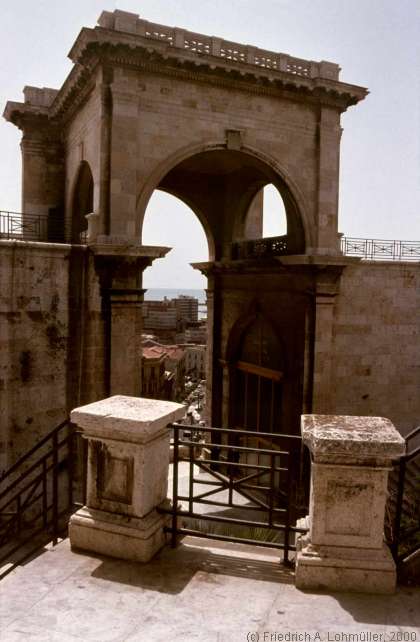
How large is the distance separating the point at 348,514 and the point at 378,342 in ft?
38.3

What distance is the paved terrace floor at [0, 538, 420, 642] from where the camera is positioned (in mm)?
3344

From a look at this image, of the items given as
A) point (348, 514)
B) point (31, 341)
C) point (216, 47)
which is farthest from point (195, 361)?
point (348, 514)

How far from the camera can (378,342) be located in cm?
1494

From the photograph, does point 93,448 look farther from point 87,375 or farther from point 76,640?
point 87,375

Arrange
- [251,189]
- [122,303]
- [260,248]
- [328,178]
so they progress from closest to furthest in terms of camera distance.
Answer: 1. [122,303]
2. [328,178]
3. [260,248]
4. [251,189]

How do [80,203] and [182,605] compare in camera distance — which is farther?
[80,203]

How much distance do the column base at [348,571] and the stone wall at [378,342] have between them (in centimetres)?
1104

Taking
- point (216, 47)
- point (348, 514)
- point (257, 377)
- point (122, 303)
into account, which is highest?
point (216, 47)

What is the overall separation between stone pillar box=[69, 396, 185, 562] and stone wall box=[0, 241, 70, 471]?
7314 millimetres

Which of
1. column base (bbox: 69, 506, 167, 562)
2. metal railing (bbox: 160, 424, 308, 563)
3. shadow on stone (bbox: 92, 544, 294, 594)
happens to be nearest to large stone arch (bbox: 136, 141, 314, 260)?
metal railing (bbox: 160, 424, 308, 563)

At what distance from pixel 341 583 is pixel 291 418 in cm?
1170

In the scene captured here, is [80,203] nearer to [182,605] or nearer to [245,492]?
[245,492]

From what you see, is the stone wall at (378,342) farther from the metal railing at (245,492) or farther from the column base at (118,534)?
the column base at (118,534)

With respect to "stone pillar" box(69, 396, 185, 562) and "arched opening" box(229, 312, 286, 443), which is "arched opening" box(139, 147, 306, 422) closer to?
"arched opening" box(229, 312, 286, 443)
